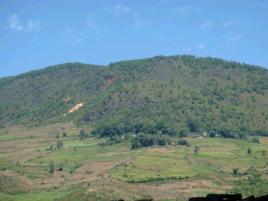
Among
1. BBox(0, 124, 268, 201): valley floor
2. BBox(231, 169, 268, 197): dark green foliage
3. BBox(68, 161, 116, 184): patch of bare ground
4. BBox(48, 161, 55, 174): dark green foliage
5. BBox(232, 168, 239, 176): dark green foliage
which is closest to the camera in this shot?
BBox(231, 169, 268, 197): dark green foliage

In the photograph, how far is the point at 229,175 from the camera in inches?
6068

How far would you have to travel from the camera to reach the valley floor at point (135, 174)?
431 ft

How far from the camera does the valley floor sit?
131500mm

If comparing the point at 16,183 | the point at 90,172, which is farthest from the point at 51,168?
the point at 16,183

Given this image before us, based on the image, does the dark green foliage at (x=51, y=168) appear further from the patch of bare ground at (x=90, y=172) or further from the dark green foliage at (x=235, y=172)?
the dark green foliage at (x=235, y=172)

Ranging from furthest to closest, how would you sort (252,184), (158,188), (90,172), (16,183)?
(90,172)
(16,183)
(158,188)
(252,184)

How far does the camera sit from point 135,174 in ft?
511

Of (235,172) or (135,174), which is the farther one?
(135,174)

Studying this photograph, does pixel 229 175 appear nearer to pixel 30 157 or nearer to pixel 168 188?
pixel 168 188

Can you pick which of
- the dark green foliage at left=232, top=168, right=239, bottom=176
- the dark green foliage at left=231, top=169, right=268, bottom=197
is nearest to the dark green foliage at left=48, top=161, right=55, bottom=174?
the dark green foliage at left=232, top=168, right=239, bottom=176

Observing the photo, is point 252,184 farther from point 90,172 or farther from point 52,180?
point 52,180

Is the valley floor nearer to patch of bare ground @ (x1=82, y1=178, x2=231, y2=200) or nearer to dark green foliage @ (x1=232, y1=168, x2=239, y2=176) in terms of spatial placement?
patch of bare ground @ (x1=82, y1=178, x2=231, y2=200)

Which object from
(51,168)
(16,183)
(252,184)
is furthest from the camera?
(51,168)

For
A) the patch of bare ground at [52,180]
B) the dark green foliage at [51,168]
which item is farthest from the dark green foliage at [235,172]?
the dark green foliage at [51,168]
